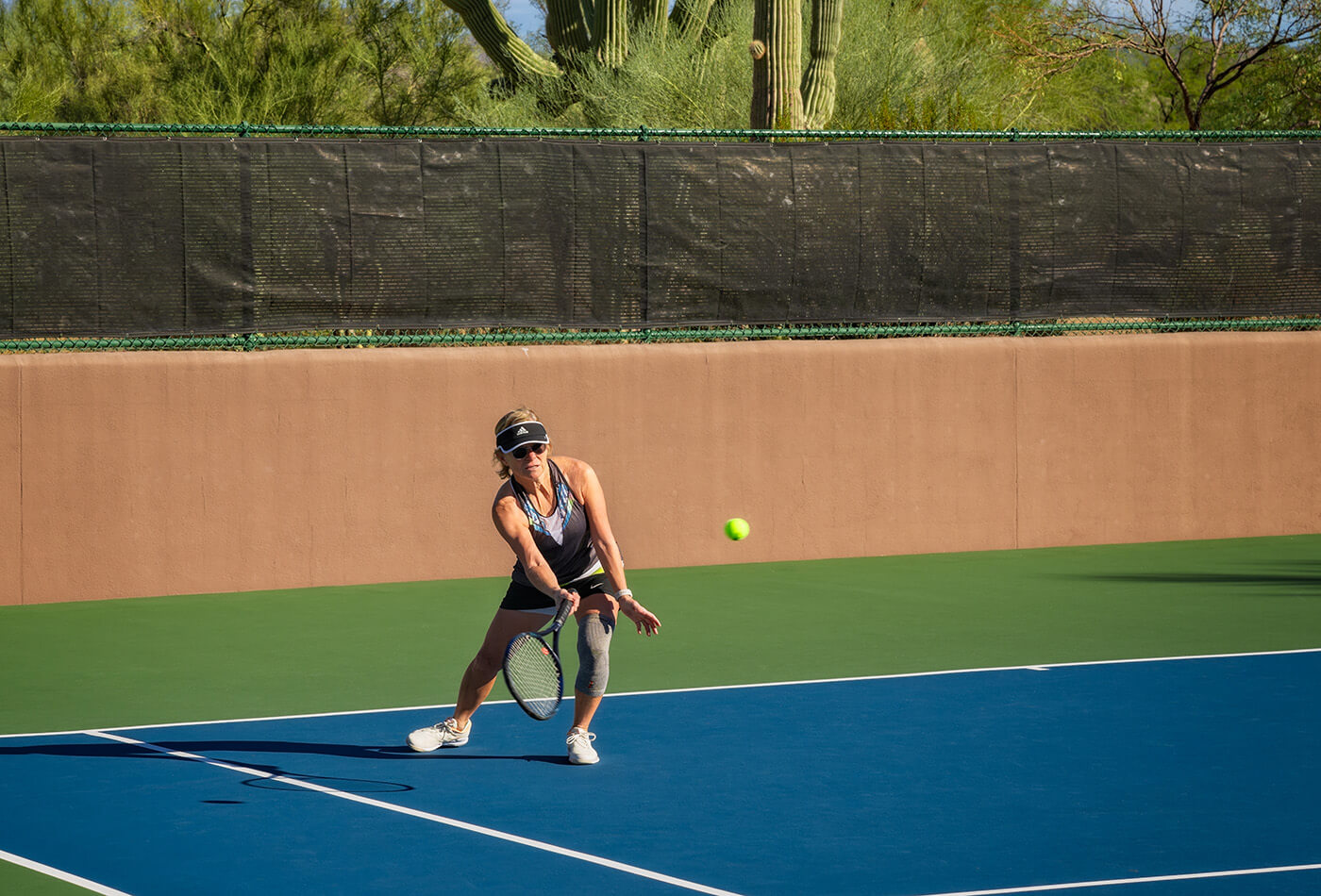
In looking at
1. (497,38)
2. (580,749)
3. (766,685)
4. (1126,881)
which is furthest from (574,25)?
(1126,881)

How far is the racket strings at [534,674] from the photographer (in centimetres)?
659

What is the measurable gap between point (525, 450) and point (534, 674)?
2.80ft

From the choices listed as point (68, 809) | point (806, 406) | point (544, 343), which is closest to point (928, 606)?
point (806, 406)

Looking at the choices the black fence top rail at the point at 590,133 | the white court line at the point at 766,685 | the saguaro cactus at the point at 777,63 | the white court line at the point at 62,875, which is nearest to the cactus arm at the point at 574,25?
the saguaro cactus at the point at 777,63

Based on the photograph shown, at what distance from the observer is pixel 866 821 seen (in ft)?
20.0

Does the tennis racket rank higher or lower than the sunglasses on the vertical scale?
lower

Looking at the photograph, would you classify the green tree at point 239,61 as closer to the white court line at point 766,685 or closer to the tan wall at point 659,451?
the tan wall at point 659,451

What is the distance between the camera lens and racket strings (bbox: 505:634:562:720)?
6594 millimetres

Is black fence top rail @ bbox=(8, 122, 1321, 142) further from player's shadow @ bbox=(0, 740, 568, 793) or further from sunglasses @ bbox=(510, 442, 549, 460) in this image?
sunglasses @ bbox=(510, 442, 549, 460)

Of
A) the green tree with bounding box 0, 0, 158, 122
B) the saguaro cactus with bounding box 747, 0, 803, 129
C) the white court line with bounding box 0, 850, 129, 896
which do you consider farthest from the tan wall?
the green tree with bounding box 0, 0, 158, 122

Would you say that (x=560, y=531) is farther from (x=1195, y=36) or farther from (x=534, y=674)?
(x=1195, y=36)

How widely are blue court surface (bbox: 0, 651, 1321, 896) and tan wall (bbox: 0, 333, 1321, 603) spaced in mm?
3747

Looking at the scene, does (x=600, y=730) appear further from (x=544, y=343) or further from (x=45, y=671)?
(x=544, y=343)

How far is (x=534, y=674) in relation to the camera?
264 inches
